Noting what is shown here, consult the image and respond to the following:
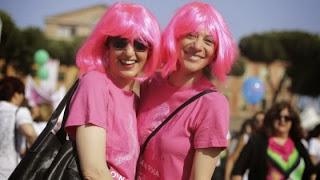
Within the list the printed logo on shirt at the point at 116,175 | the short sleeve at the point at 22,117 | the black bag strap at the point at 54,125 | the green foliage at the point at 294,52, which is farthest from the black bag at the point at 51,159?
the green foliage at the point at 294,52

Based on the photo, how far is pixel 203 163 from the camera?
246 cm

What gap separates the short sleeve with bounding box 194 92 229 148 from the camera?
2.45 m


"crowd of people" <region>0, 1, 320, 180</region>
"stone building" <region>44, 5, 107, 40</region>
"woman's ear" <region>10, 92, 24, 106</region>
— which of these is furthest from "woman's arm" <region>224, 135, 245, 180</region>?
"stone building" <region>44, 5, 107, 40</region>

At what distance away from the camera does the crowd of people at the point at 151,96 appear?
234cm

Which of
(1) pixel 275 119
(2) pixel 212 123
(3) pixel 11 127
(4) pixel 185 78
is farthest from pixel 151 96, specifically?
(1) pixel 275 119

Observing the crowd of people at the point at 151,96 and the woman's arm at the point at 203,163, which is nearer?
the crowd of people at the point at 151,96

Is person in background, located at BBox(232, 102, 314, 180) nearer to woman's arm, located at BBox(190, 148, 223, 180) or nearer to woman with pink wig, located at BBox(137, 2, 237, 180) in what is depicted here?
woman with pink wig, located at BBox(137, 2, 237, 180)

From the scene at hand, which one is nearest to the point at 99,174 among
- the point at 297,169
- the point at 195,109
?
the point at 195,109

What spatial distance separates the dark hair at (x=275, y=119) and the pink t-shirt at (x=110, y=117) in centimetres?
274

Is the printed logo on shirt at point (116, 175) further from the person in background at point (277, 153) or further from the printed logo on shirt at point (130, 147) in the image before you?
the person in background at point (277, 153)

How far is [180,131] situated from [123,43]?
482 millimetres

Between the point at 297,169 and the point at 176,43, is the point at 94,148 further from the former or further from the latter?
the point at 297,169

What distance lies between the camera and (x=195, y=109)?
254cm

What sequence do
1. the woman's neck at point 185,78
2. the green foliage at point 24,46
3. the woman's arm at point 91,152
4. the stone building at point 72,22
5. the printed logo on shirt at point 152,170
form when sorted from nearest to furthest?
the woman's arm at point 91,152, the printed logo on shirt at point 152,170, the woman's neck at point 185,78, the green foliage at point 24,46, the stone building at point 72,22
